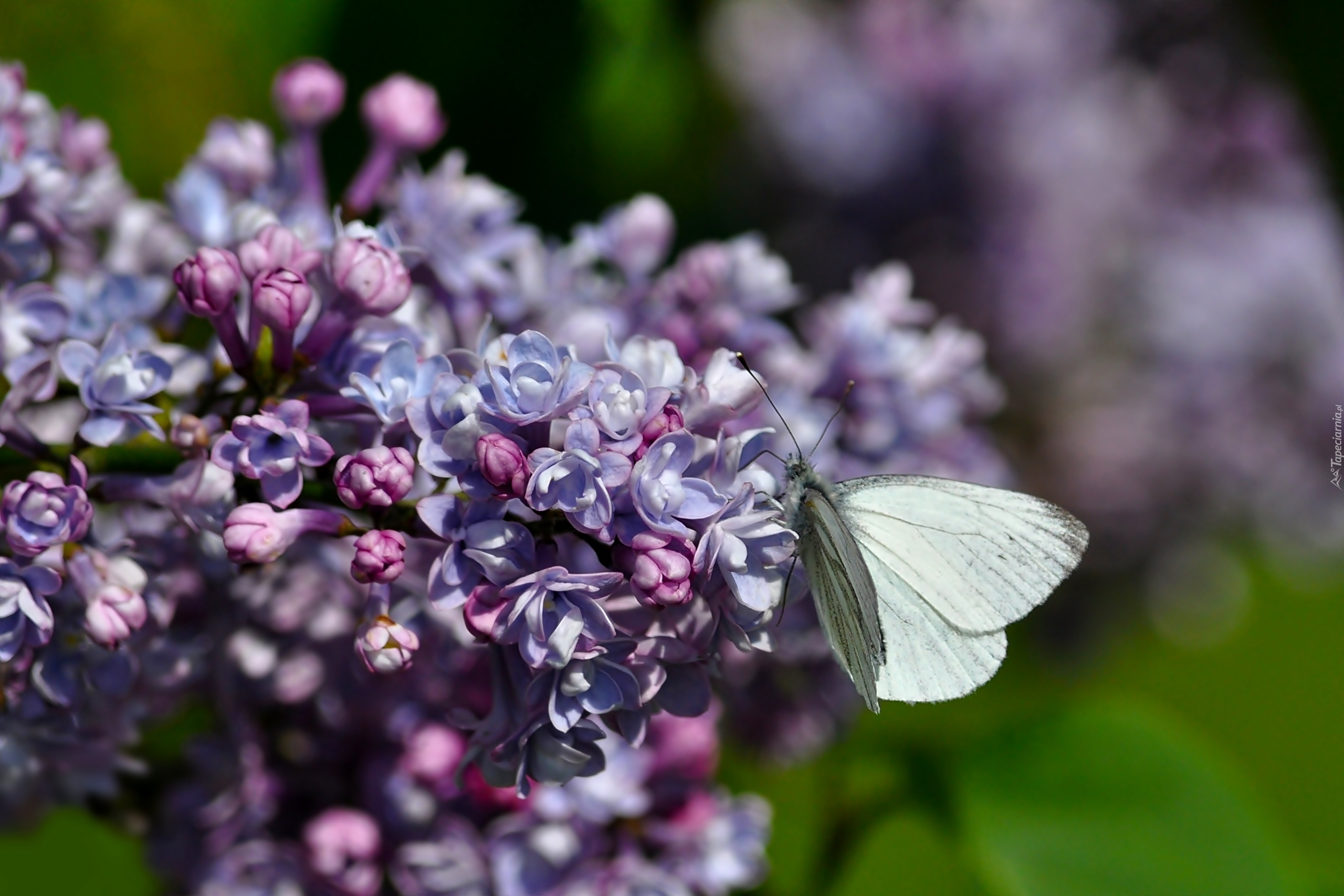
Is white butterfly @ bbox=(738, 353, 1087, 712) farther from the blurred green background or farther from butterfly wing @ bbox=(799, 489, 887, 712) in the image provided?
the blurred green background

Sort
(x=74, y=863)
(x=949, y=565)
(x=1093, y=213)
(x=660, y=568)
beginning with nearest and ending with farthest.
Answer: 1. (x=660, y=568)
2. (x=949, y=565)
3. (x=74, y=863)
4. (x=1093, y=213)

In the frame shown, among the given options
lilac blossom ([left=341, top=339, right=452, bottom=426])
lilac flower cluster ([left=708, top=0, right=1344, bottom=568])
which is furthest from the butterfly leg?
lilac flower cluster ([left=708, top=0, right=1344, bottom=568])

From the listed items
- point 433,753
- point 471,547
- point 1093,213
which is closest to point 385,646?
point 471,547

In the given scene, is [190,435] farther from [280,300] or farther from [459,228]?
[459,228]

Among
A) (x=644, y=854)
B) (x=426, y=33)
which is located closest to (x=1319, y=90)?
(x=426, y=33)

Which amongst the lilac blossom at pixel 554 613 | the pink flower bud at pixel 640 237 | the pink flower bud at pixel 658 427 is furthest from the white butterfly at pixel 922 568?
the pink flower bud at pixel 640 237

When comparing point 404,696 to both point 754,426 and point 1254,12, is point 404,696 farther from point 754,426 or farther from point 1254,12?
point 1254,12
